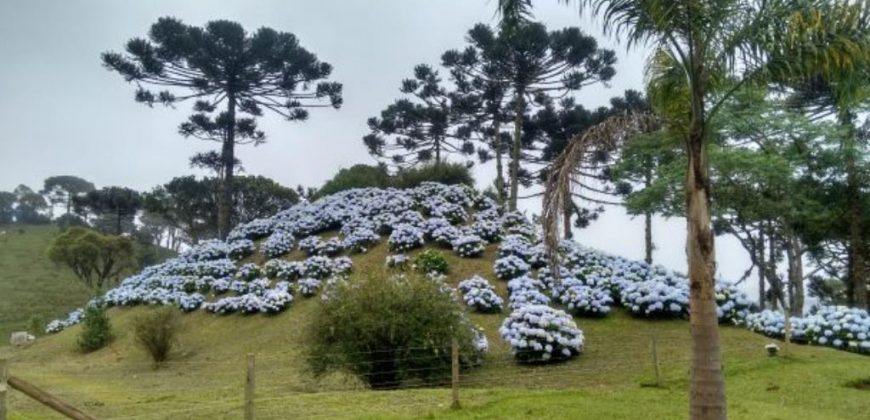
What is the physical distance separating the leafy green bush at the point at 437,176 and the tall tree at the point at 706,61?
72.7 feet

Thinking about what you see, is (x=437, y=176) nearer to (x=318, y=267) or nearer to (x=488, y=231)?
(x=488, y=231)

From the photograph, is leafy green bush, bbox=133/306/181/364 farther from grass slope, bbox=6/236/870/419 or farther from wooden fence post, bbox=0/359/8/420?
wooden fence post, bbox=0/359/8/420

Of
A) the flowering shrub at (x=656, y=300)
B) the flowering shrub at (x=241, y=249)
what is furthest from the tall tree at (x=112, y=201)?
the flowering shrub at (x=656, y=300)

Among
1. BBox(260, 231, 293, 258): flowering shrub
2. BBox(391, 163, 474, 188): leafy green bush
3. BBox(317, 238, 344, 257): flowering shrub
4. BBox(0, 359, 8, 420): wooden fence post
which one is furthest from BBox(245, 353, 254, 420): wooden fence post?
BBox(391, 163, 474, 188): leafy green bush

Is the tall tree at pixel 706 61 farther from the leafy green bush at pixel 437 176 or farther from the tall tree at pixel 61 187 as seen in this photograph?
the tall tree at pixel 61 187

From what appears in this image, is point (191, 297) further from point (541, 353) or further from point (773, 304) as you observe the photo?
point (773, 304)

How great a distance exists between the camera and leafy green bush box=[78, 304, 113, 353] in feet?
66.6

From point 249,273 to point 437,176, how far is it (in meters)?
9.45

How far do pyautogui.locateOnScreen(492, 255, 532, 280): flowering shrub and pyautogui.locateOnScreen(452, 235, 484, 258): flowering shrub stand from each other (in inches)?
62.7

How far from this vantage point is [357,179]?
104 ft

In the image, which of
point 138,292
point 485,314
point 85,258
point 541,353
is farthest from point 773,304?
point 85,258

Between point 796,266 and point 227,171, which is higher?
point 227,171

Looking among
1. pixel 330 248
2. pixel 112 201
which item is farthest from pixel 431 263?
pixel 112 201

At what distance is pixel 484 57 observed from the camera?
31.0 m
